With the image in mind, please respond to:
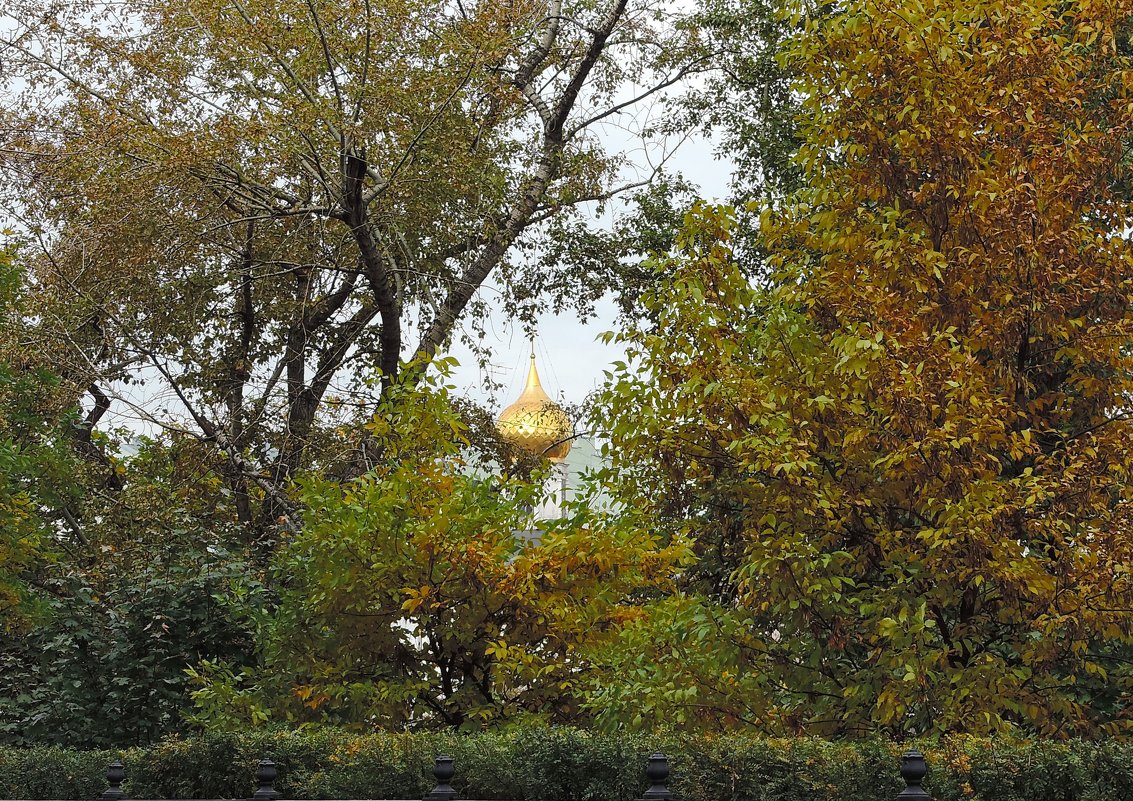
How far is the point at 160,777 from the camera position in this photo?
6875 mm

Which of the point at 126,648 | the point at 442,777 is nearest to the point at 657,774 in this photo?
the point at 442,777

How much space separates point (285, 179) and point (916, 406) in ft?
33.6

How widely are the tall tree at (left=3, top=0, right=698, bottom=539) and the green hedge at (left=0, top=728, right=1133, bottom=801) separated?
21.9 feet

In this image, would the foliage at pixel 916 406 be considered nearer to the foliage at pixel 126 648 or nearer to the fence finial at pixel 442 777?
the fence finial at pixel 442 777

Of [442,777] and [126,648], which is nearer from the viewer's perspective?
[442,777]

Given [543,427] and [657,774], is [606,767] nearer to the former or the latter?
[657,774]

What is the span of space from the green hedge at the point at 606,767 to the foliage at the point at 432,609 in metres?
0.91

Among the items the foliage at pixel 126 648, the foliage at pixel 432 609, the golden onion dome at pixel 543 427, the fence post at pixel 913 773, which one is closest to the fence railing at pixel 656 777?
the fence post at pixel 913 773

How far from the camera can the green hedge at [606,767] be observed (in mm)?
5020

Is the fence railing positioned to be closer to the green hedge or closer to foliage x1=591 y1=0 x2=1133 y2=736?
the green hedge

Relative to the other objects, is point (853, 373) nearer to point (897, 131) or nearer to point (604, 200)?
point (897, 131)

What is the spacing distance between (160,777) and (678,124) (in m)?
13.6

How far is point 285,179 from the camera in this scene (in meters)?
14.3

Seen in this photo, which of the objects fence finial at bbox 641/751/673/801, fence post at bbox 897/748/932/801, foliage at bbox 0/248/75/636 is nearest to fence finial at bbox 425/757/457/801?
fence finial at bbox 641/751/673/801
